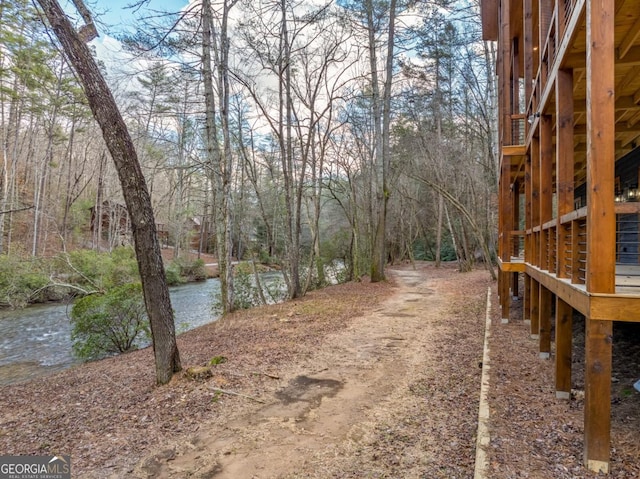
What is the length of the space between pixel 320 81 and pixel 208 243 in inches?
1080

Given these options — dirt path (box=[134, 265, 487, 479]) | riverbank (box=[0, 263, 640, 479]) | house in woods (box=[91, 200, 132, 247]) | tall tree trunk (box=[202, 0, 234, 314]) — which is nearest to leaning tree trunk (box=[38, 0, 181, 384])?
riverbank (box=[0, 263, 640, 479])

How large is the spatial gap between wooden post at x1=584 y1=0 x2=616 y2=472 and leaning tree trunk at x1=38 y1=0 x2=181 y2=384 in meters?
4.26

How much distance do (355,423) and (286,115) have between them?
9474 mm

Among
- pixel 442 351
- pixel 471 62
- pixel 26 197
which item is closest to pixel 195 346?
pixel 442 351

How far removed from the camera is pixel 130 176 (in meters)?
4.20

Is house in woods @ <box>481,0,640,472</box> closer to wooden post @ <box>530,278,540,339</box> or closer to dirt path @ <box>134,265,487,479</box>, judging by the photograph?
wooden post @ <box>530,278,540,339</box>

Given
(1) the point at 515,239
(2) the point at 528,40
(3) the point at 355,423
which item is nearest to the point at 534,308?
(3) the point at 355,423

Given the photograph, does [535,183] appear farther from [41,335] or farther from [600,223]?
[41,335]

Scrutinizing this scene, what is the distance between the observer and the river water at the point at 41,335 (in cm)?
734

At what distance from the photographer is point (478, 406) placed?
11.9 ft

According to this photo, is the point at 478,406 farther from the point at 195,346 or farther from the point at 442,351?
the point at 195,346

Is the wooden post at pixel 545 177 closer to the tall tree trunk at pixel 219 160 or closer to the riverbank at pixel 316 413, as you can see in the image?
the riverbank at pixel 316 413

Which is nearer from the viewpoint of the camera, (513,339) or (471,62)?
(513,339)

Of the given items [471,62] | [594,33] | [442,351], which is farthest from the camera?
[471,62]
